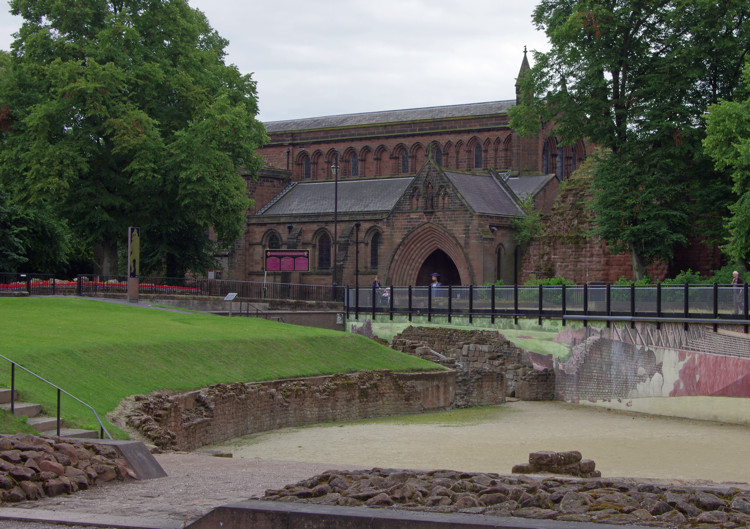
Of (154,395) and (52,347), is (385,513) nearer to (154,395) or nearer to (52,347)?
(154,395)

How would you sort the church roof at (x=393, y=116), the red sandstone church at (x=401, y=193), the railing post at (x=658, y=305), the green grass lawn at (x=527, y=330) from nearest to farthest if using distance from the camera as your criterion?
1. the railing post at (x=658, y=305)
2. the green grass lawn at (x=527, y=330)
3. the red sandstone church at (x=401, y=193)
4. the church roof at (x=393, y=116)

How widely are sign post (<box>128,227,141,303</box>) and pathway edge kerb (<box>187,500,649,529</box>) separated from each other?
27.0 metres

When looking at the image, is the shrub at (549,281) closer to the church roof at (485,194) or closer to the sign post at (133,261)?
the church roof at (485,194)

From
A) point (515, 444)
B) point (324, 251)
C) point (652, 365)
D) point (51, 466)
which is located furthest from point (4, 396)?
point (324, 251)

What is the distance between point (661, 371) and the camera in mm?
30828

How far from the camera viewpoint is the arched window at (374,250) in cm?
6631

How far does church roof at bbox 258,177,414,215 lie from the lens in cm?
6955

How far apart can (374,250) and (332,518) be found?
57.2 metres

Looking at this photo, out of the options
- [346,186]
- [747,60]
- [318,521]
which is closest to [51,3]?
[747,60]

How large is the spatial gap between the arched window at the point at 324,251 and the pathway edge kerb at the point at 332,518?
59.7 metres

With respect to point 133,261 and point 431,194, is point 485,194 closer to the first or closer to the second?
point 431,194

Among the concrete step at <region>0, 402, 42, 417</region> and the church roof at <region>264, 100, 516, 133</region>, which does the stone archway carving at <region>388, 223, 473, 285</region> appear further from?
the concrete step at <region>0, 402, 42, 417</region>

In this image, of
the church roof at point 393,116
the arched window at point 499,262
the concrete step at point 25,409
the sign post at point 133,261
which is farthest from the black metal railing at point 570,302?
the church roof at point 393,116

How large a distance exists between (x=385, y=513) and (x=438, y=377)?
21.4 metres
